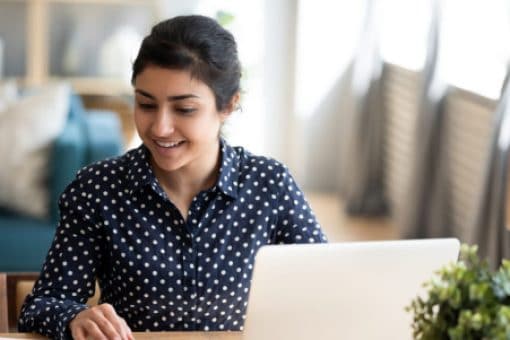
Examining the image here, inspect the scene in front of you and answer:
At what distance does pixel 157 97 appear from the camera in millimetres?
1832

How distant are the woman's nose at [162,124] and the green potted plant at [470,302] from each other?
75cm

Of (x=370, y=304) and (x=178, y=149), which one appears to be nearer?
(x=370, y=304)

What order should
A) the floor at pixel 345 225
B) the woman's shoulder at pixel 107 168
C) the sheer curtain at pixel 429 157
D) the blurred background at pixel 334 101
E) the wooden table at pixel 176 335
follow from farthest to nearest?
the floor at pixel 345 225, the sheer curtain at pixel 429 157, the blurred background at pixel 334 101, the woman's shoulder at pixel 107 168, the wooden table at pixel 176 335

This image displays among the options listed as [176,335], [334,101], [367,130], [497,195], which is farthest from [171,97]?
[334,101]

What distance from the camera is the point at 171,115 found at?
185cm

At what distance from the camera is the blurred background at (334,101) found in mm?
3744

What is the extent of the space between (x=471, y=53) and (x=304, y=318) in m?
3.37

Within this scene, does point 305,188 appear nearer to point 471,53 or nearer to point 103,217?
point 471,53

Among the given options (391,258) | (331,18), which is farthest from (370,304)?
(331,18)

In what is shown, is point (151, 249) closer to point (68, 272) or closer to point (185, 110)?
point (68, 272)

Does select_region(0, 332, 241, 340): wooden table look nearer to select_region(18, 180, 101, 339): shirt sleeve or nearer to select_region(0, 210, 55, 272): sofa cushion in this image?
select_region(18, 180, 101, 339): shirt sleeve

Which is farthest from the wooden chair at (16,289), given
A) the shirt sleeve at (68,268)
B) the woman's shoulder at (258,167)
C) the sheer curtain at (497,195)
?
the sheer curtain at (497,195)

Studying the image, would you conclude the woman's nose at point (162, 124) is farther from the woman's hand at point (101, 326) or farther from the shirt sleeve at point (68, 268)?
the woman's hand at point (101, 326)

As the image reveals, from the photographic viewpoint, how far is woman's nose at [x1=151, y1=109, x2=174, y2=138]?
1.82 m
